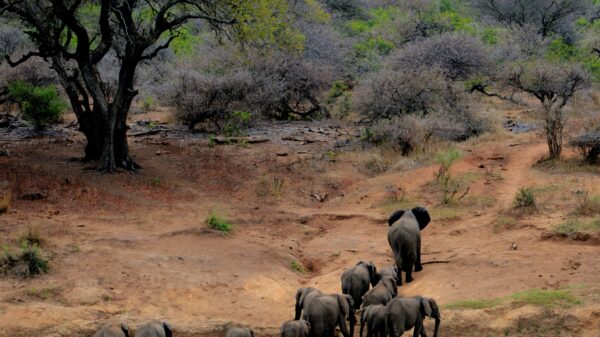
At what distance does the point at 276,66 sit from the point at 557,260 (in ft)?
60.7

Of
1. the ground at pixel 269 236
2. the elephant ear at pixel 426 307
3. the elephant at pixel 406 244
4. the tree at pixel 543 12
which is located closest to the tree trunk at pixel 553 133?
the ground at pixel 269 236

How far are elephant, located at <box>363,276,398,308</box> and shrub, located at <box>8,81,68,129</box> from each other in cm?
1875

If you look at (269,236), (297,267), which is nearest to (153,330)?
(297,267)

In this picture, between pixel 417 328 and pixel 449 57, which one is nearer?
pixel 417 328

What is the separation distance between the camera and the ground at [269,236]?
1022 centimetres

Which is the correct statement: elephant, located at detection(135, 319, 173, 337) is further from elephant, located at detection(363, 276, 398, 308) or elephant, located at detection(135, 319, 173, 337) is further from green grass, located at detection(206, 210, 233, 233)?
green grass, located at detection(206, 210, 233, 233)

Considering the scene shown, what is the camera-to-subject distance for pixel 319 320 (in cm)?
941

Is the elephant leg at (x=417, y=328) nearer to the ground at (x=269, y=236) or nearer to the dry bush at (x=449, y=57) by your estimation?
the ground at (x=269, y=236)

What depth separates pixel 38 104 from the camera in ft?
84.0

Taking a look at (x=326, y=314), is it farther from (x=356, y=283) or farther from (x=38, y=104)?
(x=38, y=104)

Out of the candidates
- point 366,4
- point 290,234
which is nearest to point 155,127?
point 290,234

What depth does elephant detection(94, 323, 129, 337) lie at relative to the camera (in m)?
8.77

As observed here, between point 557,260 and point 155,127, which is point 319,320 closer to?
point 557,260

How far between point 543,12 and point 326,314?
37.0 meters
